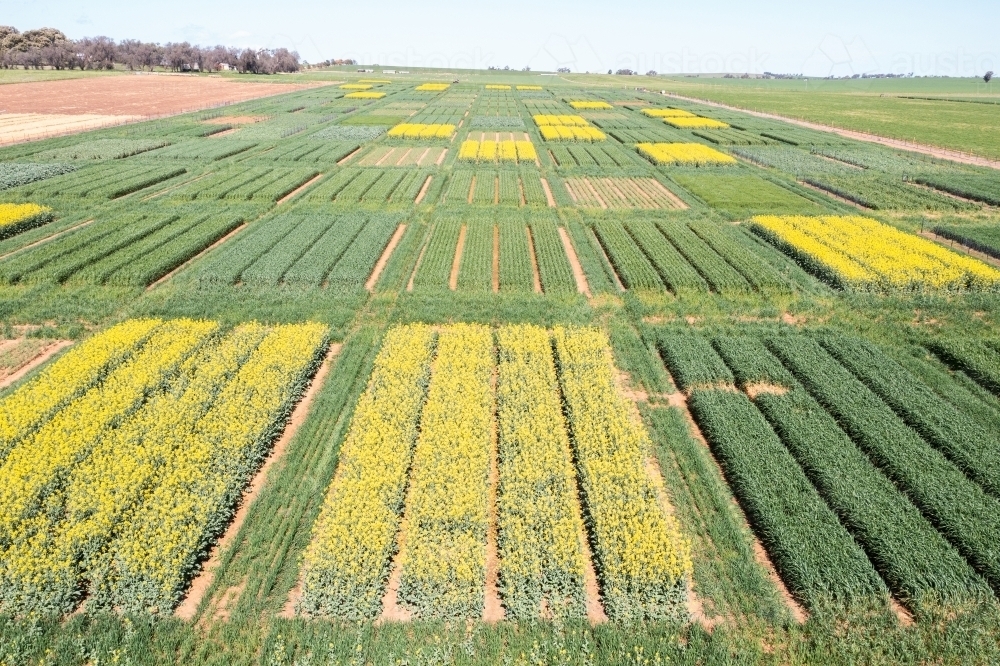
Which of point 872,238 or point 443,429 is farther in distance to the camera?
point 872,238

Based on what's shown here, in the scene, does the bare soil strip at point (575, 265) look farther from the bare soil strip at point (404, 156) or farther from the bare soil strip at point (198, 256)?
the bare soil strip at point (404, 156)

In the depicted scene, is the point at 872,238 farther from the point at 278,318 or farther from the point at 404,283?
the point at 278,318

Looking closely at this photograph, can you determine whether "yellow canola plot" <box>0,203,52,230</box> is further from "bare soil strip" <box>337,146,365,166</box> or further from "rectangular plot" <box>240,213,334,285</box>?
"bare soil strip" <box>337,146,365,166</box>

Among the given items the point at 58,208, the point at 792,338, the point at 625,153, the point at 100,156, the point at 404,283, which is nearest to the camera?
the point at 792,338

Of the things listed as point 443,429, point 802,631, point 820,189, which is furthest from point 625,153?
point 802,631

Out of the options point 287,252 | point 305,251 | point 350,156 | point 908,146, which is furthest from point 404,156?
point 908,146

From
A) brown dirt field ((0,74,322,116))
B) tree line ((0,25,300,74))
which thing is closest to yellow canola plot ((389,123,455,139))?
brown dirt field ((0,74,322,116))
